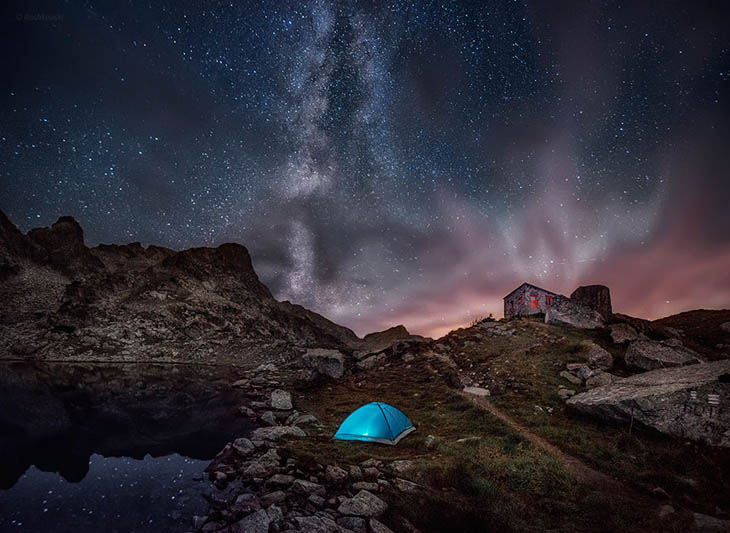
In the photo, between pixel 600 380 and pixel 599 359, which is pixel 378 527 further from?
pixel 599 359

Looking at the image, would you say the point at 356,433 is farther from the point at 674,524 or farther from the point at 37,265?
the point at 37,265

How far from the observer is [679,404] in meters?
10.3

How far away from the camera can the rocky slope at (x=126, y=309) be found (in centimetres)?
4431

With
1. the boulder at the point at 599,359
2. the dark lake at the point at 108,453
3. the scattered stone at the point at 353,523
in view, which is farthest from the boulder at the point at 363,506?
the boulder at the point at 599,359

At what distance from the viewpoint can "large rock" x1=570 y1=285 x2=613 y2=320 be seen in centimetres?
2955

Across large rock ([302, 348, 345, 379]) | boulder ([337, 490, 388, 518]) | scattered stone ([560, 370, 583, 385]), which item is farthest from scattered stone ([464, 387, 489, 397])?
boulder ([337, 490, 388, 518])

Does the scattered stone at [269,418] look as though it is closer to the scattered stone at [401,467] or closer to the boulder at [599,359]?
the scattered stone at [401,467]

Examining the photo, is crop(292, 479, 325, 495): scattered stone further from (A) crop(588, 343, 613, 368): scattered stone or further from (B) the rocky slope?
(B) the rocky slope

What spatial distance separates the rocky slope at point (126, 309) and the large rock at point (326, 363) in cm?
1176

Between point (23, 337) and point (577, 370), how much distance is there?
6760 cm

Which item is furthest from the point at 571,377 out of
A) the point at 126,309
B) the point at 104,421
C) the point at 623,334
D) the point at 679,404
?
the point at 126,309

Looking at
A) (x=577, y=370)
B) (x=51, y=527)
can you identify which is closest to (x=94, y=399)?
(x=51, y=527)

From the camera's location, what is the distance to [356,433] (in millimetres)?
11445

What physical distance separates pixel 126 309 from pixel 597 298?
7093 centimetres
